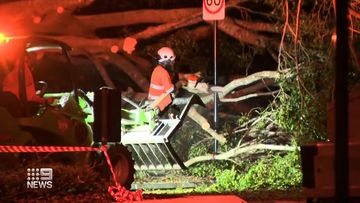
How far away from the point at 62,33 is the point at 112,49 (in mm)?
1283

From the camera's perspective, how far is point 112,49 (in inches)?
639

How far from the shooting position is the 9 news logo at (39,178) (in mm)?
10094

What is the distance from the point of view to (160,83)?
1462 centimetres

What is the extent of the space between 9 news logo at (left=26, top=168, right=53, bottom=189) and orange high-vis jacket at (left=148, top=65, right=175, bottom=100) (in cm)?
462

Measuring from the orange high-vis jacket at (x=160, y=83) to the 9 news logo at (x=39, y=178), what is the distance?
4.62m

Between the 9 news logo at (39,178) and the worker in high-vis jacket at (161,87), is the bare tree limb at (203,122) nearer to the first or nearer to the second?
the worker in high-vis jacket at (161,87)

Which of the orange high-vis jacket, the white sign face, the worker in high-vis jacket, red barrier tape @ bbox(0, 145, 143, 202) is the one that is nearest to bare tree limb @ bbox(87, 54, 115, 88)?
the worker in high-vis jacket

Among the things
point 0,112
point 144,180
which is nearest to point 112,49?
point 144,180

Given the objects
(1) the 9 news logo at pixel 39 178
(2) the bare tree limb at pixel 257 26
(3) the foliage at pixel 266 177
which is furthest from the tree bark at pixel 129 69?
(1) the 9 news logo at pixel 39 178

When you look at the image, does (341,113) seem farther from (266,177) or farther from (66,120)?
(266,177)

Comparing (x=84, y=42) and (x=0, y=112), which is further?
(x=84, y=42)

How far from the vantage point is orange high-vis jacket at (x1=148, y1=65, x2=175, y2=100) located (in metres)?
14.5

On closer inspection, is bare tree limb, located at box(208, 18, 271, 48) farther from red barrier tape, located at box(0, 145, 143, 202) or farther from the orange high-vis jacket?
red barrier tape, located at box(0, 145, 143, 202)

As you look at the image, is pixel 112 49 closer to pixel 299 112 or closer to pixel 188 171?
pixel 188 171
